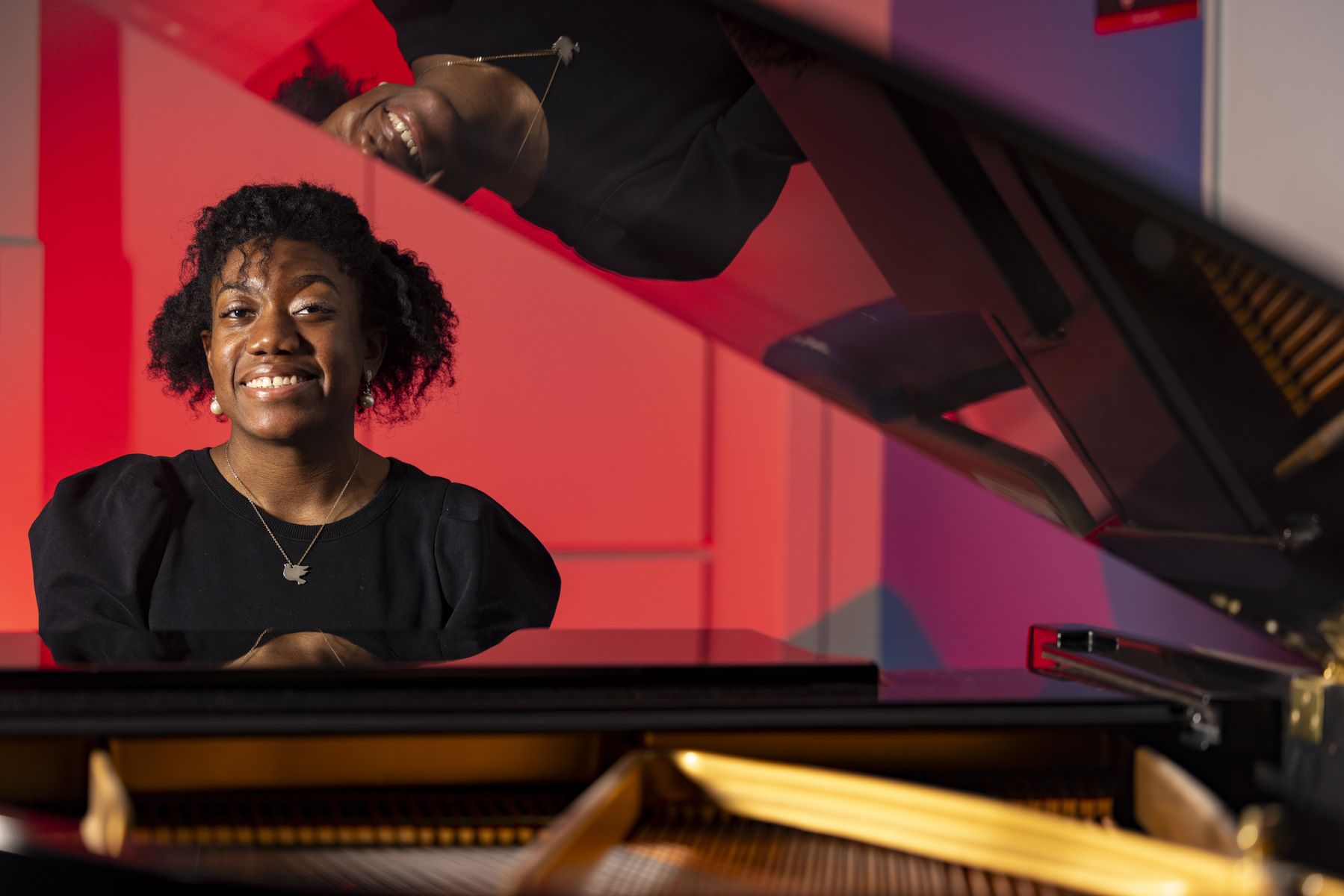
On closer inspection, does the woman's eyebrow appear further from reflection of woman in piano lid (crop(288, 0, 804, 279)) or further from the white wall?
the white wall

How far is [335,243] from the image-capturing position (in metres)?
1.96

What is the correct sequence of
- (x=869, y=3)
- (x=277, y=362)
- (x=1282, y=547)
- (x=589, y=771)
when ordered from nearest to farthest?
(x=589, y=771), (x=1282, y=547), (x=277, y=362), (x=869, y=3)

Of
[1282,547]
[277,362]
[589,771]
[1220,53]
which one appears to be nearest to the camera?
[589,771]

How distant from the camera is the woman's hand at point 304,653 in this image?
1.09 meters

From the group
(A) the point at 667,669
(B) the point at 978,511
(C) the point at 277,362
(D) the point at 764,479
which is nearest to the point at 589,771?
(A) the point at 667,669

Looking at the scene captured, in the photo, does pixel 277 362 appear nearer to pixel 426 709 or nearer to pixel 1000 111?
pixel 426 709

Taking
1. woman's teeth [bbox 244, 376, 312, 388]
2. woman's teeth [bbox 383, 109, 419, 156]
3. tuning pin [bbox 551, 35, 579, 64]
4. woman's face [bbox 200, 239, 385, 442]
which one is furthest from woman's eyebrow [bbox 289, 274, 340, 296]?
tuning pin [bbox 551, 35, 579, 64]

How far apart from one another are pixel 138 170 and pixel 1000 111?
8.47ft

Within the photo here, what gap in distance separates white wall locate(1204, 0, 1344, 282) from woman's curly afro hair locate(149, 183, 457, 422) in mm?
1784

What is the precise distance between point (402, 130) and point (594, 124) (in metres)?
0.34

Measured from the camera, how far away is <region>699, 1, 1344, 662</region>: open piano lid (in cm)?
100

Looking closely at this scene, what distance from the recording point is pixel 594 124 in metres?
1.46

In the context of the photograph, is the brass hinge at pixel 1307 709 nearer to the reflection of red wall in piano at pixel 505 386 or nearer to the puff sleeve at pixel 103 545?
the puff sleeve at pixel 103 545

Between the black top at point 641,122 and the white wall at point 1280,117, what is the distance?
160cm
